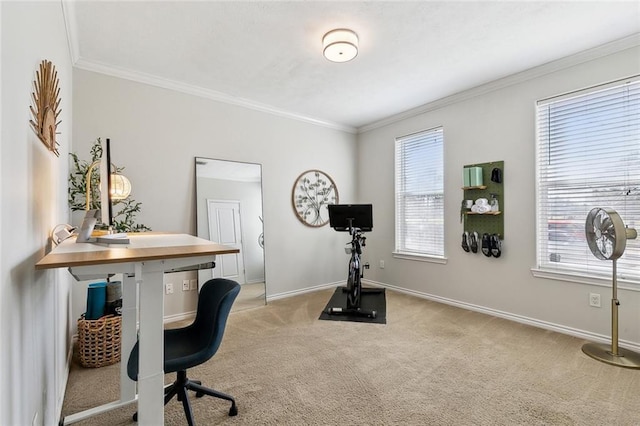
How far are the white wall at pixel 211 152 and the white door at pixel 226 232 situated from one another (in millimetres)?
227

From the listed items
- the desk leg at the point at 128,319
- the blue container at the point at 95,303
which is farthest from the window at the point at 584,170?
the blue container at the point at 95,303

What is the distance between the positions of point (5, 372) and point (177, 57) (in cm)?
273

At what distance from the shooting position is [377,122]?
4.80 meters

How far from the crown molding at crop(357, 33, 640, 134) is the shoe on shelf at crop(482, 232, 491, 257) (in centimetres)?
164

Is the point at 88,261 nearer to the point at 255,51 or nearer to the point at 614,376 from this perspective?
the point at 255,51

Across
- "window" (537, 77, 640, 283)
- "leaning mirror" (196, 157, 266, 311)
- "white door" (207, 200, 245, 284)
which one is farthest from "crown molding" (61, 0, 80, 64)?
"window" (537, 77, 640, 283)

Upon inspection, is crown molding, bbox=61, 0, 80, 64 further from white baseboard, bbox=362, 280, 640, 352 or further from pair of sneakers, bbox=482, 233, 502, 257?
white baseboard, bbox=362, 280, 640, 352

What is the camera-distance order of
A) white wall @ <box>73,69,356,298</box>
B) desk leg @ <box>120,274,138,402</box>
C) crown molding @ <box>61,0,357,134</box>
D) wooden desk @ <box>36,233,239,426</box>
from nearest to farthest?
wooden desk @ <box>36,233,239,426</box> < desk leg @ <box>120,274,138,402</box> < crown molding @ <box>61,0,357,134</box> < white wall @ <box>73,69,356,298</box>

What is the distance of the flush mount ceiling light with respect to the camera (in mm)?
2436

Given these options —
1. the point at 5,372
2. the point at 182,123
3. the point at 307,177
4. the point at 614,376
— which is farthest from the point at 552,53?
the point at 5,372

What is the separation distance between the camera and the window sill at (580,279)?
2604 mm

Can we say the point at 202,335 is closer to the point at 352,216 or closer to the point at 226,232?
the point at 226,232

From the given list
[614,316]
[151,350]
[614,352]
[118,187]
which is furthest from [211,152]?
[614,352]

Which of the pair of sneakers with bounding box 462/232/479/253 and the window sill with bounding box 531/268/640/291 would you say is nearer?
the window sill with bounding box 531/268/640/291
